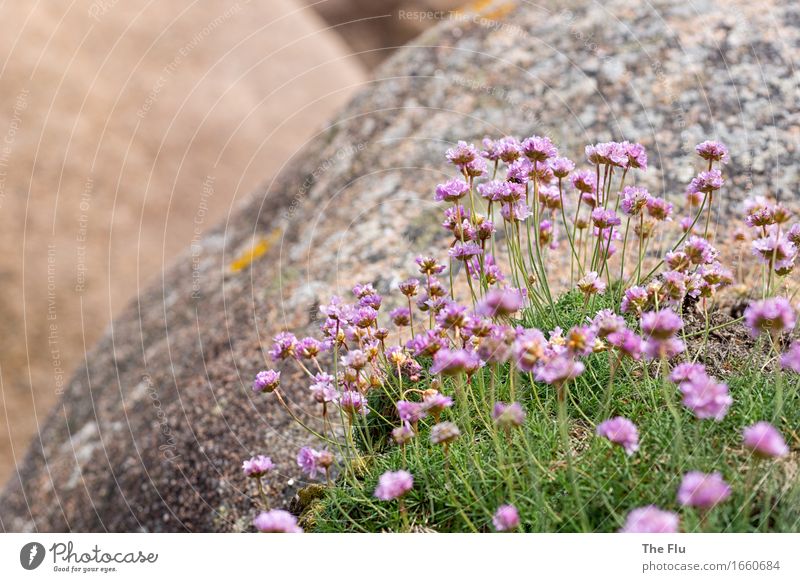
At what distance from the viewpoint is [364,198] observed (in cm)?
411

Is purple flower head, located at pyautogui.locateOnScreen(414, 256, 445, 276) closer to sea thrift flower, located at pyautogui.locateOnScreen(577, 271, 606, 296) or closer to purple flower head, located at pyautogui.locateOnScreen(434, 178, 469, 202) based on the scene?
purple flower head, located at pyautogui.locateOnScreen(434, 178, 469, 202)

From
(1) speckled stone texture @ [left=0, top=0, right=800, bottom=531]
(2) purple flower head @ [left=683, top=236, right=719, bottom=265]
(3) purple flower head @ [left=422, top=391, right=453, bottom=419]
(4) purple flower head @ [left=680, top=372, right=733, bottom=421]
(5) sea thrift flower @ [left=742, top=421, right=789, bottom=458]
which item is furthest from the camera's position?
(1) speckled stone texture @ [left=0, top=0, right=800, bottom=531]

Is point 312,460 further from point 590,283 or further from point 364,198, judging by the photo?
point 364,198

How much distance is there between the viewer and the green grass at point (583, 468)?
1.65 meters

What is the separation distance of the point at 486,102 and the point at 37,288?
503 cm

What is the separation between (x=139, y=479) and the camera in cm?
330

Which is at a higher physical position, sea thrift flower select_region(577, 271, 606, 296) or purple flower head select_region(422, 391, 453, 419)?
sea thrift flower select_region(577, 271, 606, 296)

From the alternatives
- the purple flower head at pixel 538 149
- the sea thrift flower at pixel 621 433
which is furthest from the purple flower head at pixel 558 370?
the purple flower head at pixel 538 149

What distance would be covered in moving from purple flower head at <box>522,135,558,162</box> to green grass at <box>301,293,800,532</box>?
63 cm

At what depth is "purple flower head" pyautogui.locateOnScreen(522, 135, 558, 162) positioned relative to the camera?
2.09 metres

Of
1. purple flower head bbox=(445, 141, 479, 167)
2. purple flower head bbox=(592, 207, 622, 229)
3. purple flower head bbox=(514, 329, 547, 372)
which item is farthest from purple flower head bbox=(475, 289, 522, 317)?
purple flower head bbox=(592, 207, 622, 229)

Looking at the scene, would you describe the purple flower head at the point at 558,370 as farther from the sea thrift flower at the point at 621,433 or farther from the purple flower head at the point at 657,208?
the purple flower head at the point at 657,208

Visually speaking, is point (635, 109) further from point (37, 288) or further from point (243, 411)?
point (37, 288)
